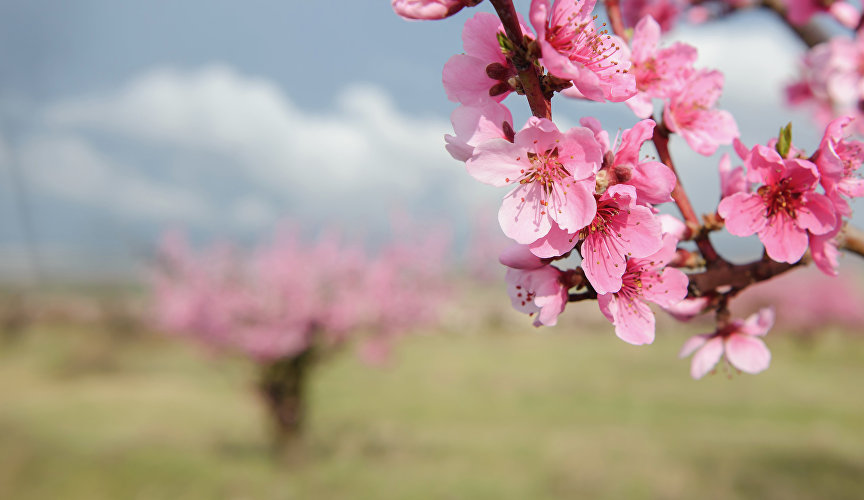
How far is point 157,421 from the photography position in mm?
9078

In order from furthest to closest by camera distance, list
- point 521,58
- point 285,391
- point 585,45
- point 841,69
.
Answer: point 285,391 → point 841,69 → point 585,45 → point 521,58

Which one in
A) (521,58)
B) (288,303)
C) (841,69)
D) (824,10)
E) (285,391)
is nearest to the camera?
(521,58)

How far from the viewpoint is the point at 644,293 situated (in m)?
0.80

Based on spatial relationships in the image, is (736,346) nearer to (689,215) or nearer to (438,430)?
(689,215)

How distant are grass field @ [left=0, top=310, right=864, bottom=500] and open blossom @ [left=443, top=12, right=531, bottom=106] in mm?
5991

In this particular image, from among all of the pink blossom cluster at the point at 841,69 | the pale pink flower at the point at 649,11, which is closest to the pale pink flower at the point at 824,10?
the pink blossom cluster at the point at 841,69

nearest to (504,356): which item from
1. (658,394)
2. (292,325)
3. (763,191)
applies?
(658,394)

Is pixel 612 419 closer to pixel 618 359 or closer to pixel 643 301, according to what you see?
pixel 618 359

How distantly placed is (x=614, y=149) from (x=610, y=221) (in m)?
0.09

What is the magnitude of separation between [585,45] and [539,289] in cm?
35

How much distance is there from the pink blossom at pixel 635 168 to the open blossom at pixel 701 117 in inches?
10.9

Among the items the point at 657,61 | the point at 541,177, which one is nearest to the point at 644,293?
the point at 541,177

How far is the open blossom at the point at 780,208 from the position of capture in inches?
32.4

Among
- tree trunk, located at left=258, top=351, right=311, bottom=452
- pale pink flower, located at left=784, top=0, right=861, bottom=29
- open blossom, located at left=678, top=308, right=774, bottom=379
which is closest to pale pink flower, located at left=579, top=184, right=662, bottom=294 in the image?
open blossom, located at left=678, top=308, right=774, bottom=379
